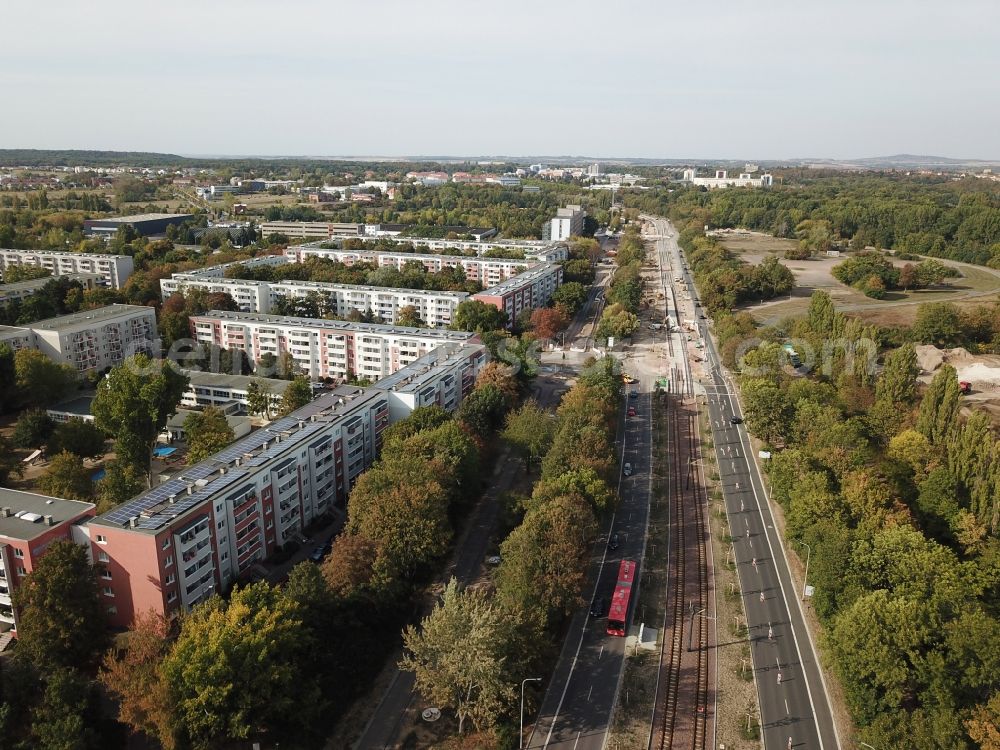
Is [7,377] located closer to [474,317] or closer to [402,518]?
[402,518]

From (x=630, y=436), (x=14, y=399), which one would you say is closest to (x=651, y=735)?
(x=630, y=436)

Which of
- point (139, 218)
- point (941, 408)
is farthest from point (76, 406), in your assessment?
point (139, 218)

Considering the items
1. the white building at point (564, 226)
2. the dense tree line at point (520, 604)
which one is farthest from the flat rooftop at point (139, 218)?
the dense tree line at point (520, 604)

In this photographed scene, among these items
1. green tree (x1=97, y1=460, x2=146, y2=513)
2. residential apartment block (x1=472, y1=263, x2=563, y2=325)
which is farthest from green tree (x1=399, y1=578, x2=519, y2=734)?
residential apartment block (x1=472, y1=263, x2=563, y2=325)

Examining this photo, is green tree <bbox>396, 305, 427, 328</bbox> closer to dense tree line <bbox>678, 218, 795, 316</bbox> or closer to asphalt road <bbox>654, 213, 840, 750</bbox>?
asphalt road <bbox>654, 213, 840, 750</bbox>

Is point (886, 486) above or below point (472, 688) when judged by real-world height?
above

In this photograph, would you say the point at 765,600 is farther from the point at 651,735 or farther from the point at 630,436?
the point at 630,436

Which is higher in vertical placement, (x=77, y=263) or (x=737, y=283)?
(x=77, y=263)
